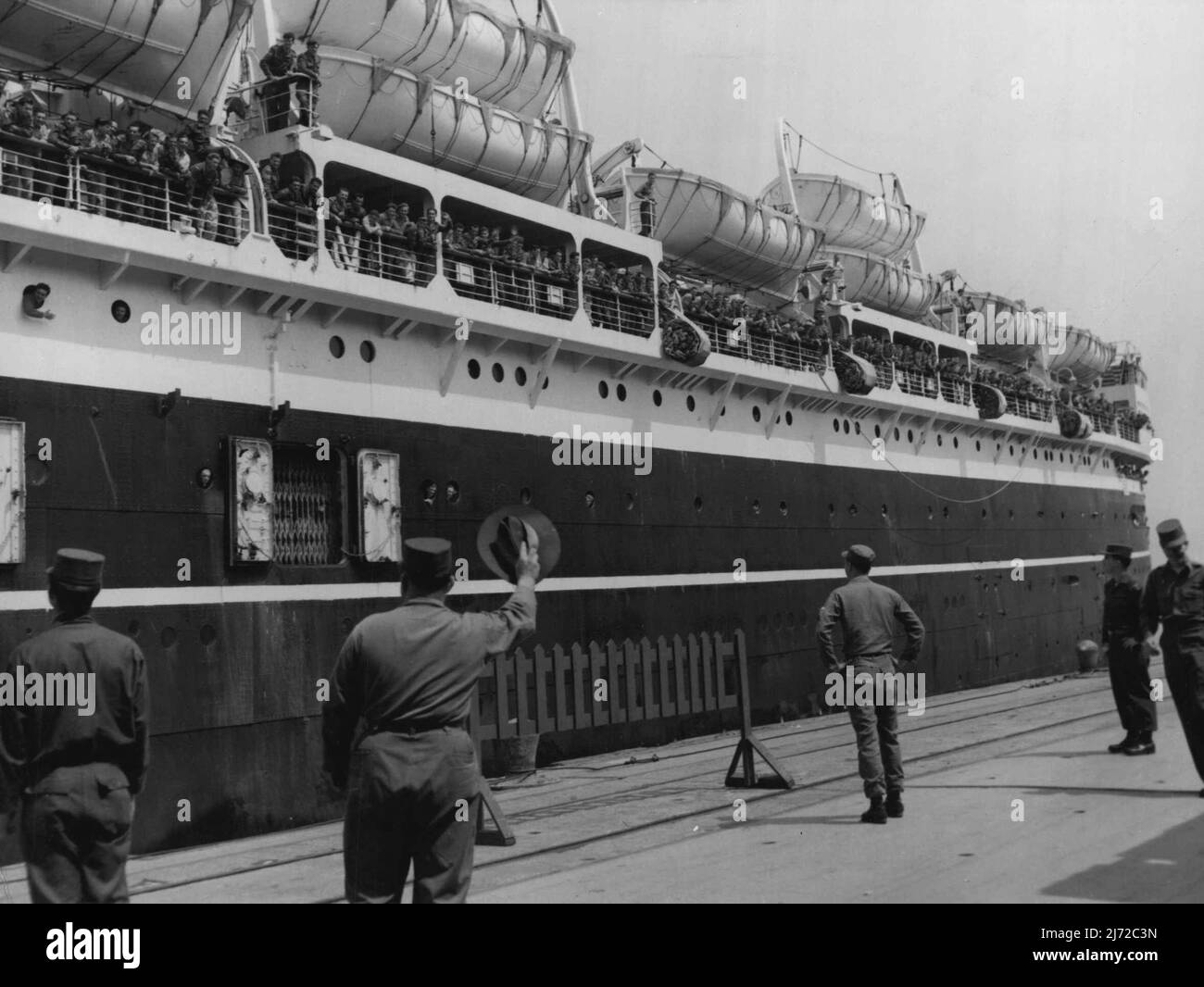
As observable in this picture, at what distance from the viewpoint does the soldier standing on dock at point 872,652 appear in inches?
319

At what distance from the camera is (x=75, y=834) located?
14.5 ft

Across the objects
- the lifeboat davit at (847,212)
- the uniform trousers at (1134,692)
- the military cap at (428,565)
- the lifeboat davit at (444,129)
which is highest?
the lifeboat davit at (847,212)

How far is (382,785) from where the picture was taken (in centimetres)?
424

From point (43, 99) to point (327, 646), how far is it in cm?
563

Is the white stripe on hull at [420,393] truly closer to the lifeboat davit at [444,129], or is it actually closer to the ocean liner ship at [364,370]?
the ocean liner ship at [364,370]

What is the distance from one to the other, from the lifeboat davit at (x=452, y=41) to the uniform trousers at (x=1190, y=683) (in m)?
10.3

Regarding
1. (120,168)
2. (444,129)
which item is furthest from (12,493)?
(444,129)

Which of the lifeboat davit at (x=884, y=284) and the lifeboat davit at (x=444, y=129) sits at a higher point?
the lifeboat davit at (x=884, y=284)

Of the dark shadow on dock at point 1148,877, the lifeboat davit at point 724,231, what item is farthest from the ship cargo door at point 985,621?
the dark shadow on dock at point 1148,877

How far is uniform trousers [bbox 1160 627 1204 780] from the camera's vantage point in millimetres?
8008

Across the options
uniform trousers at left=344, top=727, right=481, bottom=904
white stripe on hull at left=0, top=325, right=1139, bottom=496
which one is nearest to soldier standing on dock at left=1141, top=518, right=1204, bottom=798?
uniform trousers at left=344, top=727, right=481, bottom=904

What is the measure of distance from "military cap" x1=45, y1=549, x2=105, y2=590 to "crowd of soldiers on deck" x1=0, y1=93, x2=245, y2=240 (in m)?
5.52
